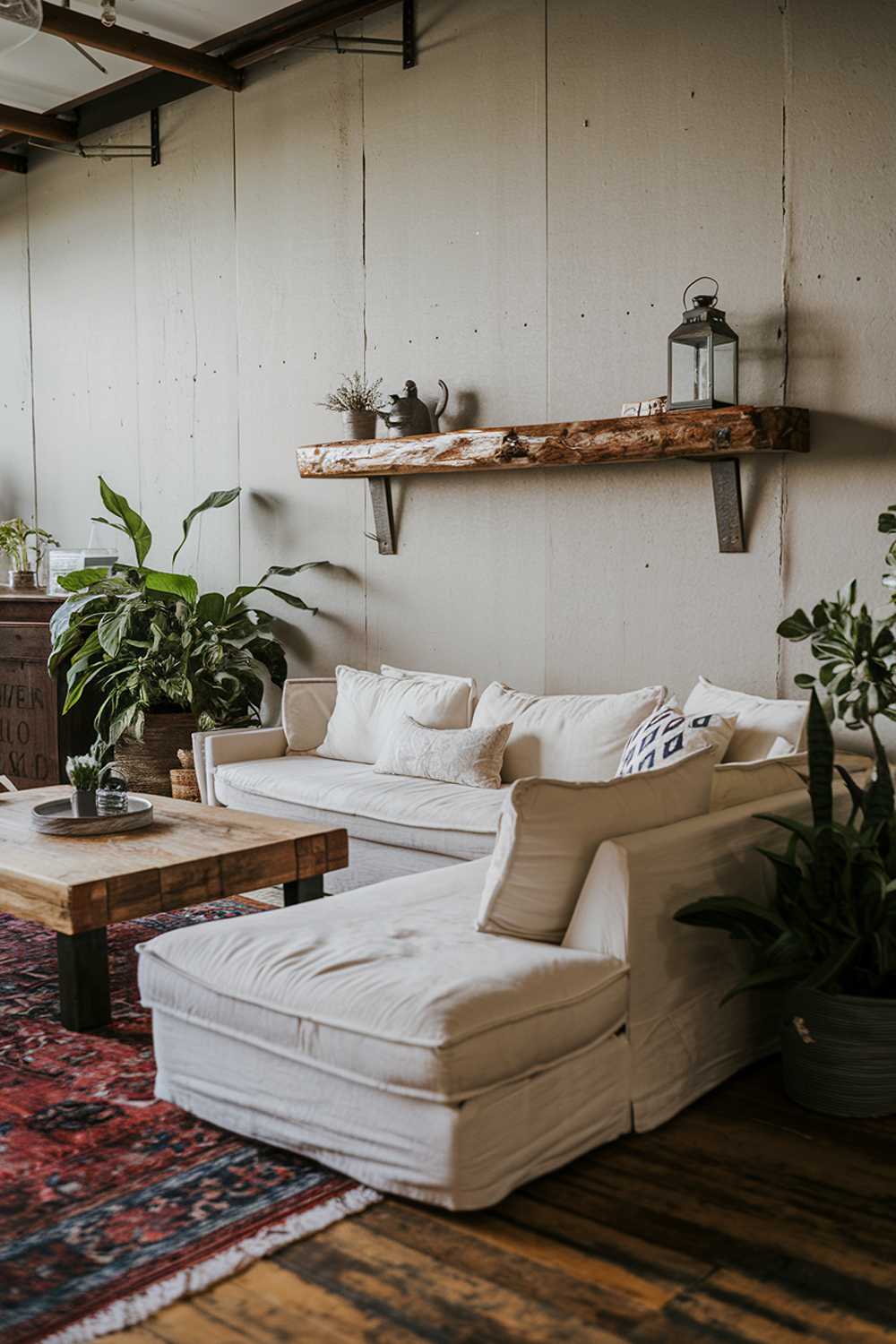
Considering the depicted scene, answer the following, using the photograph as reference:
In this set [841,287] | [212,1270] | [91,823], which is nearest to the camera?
[212,1270]

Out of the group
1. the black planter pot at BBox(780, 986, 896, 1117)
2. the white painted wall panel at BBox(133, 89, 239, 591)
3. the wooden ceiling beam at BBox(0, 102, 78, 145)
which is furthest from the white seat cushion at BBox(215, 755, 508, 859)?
the wooden ceiling beam at BBox(0, 102, 78, 145)

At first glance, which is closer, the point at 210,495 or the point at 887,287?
the point at 887,287

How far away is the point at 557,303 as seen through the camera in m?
4.83

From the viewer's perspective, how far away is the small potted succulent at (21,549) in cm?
684

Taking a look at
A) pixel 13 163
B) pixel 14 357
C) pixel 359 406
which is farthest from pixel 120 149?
pixel 359 406

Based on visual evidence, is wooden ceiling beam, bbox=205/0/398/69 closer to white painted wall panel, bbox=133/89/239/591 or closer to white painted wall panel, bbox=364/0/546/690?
white painted wall panel, bbox=364/0/546/690

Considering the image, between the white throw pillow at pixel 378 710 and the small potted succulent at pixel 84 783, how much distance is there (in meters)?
1.28

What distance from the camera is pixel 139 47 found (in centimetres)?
548

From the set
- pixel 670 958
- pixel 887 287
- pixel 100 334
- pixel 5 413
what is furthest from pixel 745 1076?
pixel 5 413

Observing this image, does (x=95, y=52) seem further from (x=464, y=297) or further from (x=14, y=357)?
(x=464, y=297)

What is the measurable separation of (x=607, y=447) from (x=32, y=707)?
3348mm

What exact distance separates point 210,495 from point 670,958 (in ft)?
12.9

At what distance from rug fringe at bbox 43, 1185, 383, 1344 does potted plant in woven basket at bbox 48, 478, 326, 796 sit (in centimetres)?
335

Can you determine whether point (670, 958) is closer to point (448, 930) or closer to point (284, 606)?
point (448, 930)
